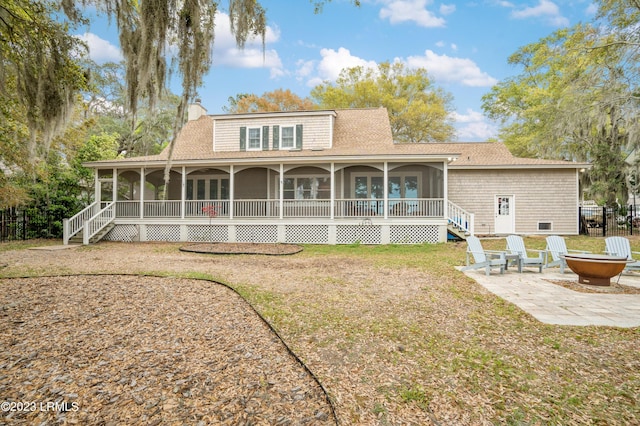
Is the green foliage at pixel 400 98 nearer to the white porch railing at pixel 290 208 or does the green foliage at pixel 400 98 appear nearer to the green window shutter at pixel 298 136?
the green window shutter at pixel 298 136

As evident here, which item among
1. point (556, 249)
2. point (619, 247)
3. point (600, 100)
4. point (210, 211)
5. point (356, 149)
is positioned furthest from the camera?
point (600, 100)

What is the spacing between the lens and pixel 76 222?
14234mm

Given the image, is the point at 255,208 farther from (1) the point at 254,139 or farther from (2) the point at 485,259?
(2) the point at 485,259

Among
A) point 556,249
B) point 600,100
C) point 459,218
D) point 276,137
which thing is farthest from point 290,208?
point 600,100

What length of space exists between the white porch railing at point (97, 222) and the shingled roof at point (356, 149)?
202cm

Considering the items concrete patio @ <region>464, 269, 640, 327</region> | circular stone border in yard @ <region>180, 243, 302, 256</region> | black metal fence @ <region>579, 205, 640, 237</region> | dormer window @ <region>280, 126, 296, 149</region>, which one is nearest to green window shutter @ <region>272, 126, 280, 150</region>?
dormer window @ <region>280, 126, 296, 149</region>

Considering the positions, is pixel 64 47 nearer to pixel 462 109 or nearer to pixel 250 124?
pixel 250 124

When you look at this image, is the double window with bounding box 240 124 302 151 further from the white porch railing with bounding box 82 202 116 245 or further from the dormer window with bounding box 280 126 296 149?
the white porch railing with bounding box 82 202 116 245

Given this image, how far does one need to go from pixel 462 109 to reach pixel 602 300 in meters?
27.7

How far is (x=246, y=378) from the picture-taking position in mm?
3068

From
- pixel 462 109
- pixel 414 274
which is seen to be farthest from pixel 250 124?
pixel 462 109

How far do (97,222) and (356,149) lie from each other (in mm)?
11366

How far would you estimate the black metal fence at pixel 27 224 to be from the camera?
14483mm

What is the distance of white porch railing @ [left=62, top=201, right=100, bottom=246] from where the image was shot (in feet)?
44.1
